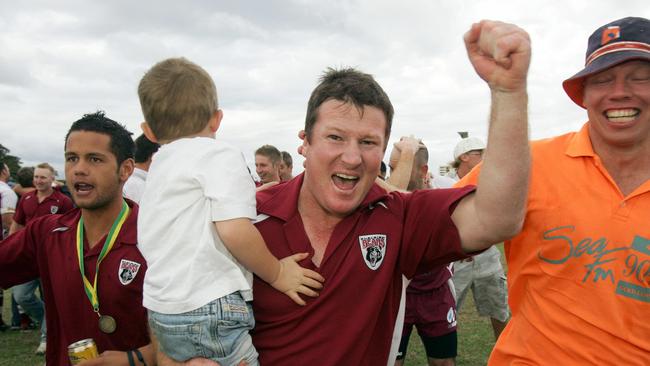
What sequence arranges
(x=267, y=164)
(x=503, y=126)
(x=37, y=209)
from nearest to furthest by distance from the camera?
(x=503, y=126) → (x=37, y=209) → (x=267, y=164)

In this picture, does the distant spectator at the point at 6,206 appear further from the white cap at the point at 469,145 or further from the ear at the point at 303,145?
the ear at the point at 303,145

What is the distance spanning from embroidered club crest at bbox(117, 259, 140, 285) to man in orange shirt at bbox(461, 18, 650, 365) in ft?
6.82

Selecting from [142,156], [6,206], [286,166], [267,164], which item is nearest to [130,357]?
[142,156]

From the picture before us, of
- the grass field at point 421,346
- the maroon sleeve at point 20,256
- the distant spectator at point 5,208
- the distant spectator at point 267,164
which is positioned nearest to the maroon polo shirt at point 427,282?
the grass field at point 421,346

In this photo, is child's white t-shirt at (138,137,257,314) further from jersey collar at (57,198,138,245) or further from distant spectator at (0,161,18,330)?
distant spectator at (0,161,18,330)

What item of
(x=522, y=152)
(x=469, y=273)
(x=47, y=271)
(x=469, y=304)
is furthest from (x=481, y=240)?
(x=469, y=304)

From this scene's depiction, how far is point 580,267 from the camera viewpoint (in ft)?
7.86

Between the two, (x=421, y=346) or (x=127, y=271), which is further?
(x=421, y=346)

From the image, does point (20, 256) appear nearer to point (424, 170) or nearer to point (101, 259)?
point (101, 259)

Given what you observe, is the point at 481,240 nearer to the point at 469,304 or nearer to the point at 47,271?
the point at 47,271

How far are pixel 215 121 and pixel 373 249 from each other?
1.00m

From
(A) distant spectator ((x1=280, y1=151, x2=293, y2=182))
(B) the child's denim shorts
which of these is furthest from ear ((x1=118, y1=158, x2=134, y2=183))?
(A) distant spectator ((x1=280, y1=151, x2=293, y2=182))

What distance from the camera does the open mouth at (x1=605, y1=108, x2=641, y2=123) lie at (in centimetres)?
242

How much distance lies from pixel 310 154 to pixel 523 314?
141 centimetres
